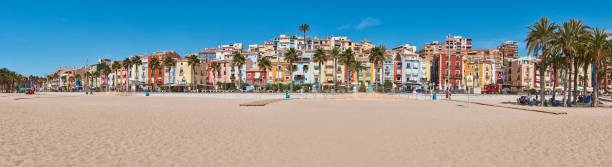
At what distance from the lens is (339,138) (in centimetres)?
1051

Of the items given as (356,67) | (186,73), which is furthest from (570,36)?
(186,73)

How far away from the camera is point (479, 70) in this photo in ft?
317

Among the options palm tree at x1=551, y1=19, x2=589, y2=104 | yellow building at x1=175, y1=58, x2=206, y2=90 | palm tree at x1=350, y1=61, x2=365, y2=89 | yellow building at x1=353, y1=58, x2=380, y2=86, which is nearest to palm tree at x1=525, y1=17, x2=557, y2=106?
palm tree at x1=551, y1=19, x2=589, y2=104

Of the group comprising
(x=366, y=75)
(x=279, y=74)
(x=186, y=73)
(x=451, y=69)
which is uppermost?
(x=451, y=69)

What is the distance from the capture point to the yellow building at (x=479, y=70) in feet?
316

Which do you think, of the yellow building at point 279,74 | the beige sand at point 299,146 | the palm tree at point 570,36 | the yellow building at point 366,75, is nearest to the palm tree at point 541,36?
the palm tree at point 570,36

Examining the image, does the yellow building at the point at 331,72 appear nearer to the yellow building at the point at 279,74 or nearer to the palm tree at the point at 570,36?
the yellow building at the point at 279,74

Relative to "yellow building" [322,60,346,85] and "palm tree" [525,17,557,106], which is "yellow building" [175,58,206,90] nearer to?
"yellow building" [322,60,346,85]

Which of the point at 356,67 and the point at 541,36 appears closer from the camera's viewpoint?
the point at 541,36

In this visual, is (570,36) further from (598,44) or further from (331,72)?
(331,72)

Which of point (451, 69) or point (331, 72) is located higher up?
point (451, 69)

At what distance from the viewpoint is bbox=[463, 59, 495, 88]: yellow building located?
316 ft

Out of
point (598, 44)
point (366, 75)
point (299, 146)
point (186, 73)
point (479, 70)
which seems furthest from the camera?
point (186, 73)

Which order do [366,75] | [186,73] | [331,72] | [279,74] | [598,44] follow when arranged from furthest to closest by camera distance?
[186,73] → [279,74] → [331,72] → [366,75] → [598,44]
